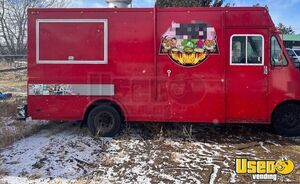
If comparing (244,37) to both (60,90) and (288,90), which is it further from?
(60,90)

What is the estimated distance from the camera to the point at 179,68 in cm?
841

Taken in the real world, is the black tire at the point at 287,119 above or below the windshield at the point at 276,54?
below

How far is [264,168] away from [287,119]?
8.66 ft

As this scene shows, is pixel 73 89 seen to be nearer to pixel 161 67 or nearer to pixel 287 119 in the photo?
pixel 161 67

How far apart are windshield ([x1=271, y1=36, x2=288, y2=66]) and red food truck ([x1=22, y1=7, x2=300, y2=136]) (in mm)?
22

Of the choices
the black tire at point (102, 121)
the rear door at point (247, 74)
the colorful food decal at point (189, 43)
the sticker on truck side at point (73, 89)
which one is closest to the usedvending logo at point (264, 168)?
the rear door at point (247, 74)

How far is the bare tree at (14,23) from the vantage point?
38156 mm

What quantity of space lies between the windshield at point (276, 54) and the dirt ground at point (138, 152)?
68.1 inches

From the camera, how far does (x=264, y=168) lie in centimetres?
626

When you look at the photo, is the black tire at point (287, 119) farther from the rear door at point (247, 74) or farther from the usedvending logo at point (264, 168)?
the usedvending logo at point (264, 168)

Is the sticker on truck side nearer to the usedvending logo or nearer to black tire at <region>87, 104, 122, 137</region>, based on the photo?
black tire at <region>87, 104, 122, 137</region>

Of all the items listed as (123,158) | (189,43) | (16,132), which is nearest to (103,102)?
(123,158)

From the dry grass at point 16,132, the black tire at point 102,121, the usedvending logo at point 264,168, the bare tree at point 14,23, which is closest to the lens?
the usedvending logo at point 264,168

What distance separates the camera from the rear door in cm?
826
